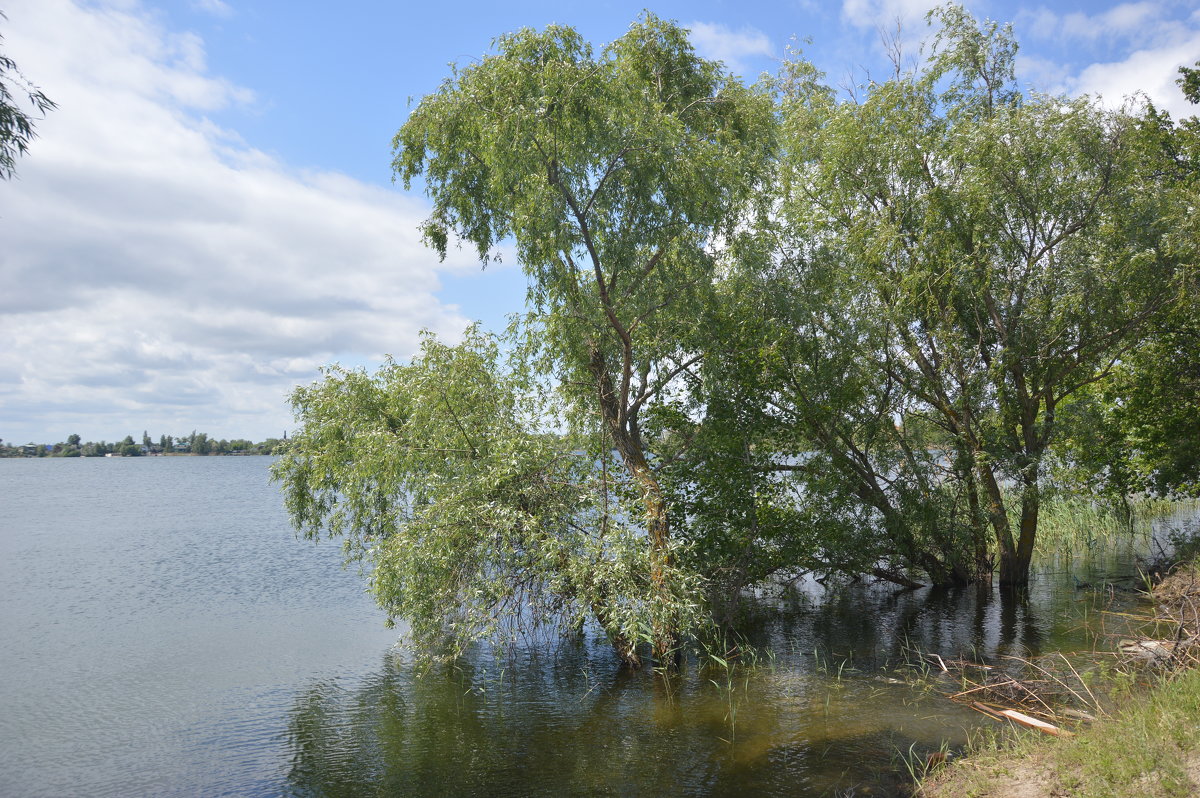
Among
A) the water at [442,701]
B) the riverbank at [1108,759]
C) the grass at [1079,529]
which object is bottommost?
the water at [442,701]

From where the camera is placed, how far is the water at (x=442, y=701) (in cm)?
1058

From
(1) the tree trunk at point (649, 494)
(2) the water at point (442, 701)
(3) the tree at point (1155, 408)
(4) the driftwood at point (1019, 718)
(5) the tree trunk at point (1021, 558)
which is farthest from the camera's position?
(5) the tree trunk at point (1021, 558)

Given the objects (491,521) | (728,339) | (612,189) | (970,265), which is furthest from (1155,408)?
(491,521)

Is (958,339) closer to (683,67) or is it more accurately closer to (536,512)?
(683,67)

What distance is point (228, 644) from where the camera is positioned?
18500 millimetres

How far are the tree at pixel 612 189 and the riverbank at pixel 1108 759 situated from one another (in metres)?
5.46

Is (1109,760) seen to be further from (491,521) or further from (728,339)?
(728,339)

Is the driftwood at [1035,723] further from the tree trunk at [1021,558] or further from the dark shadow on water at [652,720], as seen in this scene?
the tree trunk at [1021,558]

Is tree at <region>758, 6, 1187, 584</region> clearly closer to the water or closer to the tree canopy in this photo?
the tree canopy

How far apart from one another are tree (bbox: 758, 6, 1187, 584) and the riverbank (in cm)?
979

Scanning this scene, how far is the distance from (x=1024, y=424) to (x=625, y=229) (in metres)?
12.5

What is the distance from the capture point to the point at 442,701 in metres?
13.8

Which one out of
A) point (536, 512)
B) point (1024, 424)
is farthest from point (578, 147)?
point (1024, 424)

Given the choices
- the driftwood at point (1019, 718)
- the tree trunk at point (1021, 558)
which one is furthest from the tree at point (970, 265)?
the driftwood at point (1019, 718)
